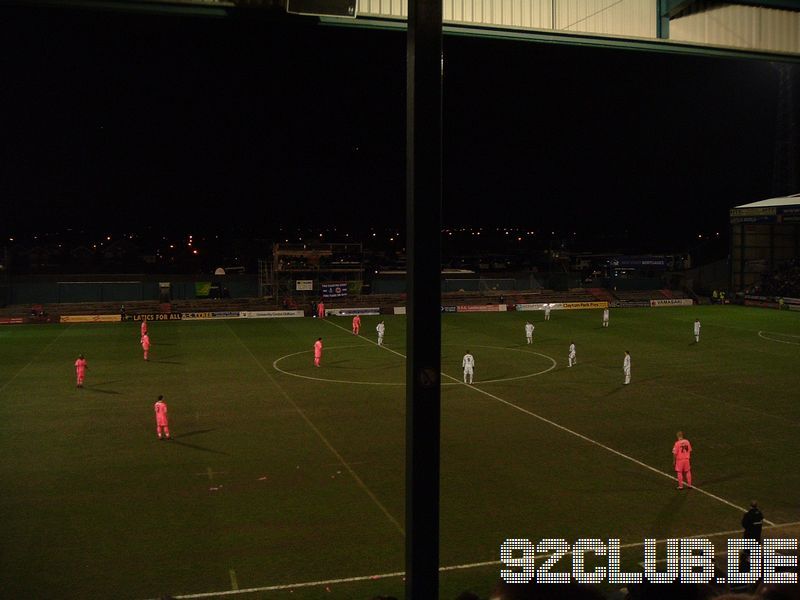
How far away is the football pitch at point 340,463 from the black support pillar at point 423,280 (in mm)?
6261

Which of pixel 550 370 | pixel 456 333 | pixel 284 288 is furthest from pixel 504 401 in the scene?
pixel 284 288

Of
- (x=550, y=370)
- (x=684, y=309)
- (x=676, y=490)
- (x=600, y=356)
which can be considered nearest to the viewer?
(x=676, y=490)

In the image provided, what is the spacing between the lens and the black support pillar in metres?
5.30

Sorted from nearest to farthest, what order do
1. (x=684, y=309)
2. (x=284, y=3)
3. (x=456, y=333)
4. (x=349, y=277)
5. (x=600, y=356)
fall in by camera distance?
(x=284, y=3) → (x=600, y=356) → (x=456, y=333) → (x=684, y=309) → (x=349, y=277)

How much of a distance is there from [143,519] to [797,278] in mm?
62764

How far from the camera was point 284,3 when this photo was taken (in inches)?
420

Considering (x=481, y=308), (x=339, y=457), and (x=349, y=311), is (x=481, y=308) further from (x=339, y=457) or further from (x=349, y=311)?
(x=339, y=457)

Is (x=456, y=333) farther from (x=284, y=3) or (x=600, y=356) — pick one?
(x=284, y=3)

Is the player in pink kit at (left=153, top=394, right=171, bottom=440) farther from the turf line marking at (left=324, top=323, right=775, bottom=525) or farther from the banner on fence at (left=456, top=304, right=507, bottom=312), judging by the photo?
the banner on fence at (left=456, top=304, right=507, bottom=312)

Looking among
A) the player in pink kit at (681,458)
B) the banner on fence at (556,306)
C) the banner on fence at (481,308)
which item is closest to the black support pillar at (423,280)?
the player in pink kit at (681,458)

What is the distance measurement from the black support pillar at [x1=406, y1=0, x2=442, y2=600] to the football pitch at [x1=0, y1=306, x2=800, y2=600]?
6261 millimetres

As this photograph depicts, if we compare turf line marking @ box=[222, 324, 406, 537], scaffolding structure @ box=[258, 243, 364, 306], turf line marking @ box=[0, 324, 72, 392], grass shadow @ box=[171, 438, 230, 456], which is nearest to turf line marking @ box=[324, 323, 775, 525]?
turf line marking @ box=[222, 324, 406, 537]

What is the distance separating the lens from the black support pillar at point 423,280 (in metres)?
5.30

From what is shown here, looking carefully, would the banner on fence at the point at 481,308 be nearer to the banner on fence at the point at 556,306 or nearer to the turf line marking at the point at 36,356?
the banner on fence at the point at 556,306
